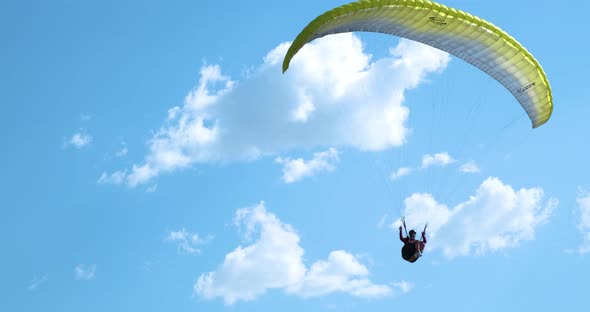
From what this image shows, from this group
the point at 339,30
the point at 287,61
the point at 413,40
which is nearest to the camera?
the point at 287,61

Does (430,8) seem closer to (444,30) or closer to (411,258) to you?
(444,30)

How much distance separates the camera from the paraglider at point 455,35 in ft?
103

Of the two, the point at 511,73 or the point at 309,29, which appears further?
the point at 511,73

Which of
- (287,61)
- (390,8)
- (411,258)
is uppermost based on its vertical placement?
(390,8)

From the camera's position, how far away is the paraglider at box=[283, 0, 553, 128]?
31.5m

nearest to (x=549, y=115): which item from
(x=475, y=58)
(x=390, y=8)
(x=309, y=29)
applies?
(x=475, y=58)

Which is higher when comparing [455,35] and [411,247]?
[455,35]

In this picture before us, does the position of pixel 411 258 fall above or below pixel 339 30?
below

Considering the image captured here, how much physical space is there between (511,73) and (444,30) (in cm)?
369

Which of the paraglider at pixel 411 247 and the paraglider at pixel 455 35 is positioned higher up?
the paraglider at pixel 455 35

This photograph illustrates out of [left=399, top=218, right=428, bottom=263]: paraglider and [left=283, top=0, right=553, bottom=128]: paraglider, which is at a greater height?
[left=283, top=0, right=553, bottom=128]: paraglider

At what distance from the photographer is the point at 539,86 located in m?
36.7

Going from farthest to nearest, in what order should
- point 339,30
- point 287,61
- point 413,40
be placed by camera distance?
1. point 413,40
2. point 339,30
3. point 287,61

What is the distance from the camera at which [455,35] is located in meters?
35.1
